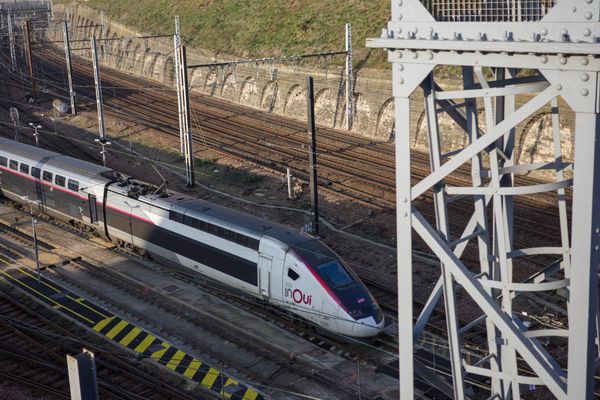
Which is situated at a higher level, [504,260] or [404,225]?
[404,225]

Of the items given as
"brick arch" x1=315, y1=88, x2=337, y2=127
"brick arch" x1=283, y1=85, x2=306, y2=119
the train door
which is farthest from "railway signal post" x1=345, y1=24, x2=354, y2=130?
the train door

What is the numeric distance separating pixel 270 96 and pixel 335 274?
115 ft

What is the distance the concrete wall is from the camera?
37344mm

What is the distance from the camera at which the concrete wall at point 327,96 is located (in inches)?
1470

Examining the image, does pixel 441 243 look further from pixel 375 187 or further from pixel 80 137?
pixel 80 137

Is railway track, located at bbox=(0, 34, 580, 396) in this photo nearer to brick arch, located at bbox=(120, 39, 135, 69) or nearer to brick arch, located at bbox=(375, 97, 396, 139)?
brick arch, located at bbox=(375, 97, 396, 139)

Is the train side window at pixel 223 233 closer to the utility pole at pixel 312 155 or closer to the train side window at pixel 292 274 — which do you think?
the train side window at pixel 292 274

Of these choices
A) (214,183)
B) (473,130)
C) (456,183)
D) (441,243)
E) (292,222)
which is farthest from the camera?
(214,183)

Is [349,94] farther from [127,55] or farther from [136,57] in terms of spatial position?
[127,55]

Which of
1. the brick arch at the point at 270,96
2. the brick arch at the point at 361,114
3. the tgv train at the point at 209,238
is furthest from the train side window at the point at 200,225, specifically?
the brick arch at the point at 270,96

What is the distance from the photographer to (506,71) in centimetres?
1062

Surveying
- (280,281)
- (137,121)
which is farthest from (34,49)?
(280,281)

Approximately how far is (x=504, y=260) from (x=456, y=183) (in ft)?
83.1

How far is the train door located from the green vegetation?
28.4m
